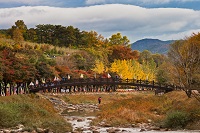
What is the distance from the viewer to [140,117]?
121 ft

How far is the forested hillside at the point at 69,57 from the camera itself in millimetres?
54675

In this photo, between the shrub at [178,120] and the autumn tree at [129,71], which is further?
the autumn tree at [129,71]

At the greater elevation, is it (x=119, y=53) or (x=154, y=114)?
(x=119, y=53)

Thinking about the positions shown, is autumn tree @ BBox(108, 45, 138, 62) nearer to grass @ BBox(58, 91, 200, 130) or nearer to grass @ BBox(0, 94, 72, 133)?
grass @ BBox(58, 91, 200, 130)

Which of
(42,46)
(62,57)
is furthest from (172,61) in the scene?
(42,46)

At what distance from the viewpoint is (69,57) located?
105m

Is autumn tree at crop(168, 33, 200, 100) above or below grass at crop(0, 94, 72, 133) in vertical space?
above

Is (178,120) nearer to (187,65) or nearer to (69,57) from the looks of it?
(187,65)

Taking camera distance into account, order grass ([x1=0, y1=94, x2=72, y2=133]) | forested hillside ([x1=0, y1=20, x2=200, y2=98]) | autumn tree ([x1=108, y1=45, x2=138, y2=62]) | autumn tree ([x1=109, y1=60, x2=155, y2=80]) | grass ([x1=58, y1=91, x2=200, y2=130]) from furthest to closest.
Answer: autumn tree ([x1=108, y1=45, x2=138, y2=62])
autumn tree ([x1=109, y1=60, x2=155, y2=80])
forested hillside ([x1=0, y1=20, x2=200, y2=98])
grass ([x1=58, y1=91, x2=200, y2=130])
grass ([x1=0, y1=94, x2=72, y2=133])

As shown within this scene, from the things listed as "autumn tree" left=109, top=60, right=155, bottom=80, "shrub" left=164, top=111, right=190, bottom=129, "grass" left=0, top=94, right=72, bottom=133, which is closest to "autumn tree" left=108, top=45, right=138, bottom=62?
"autumn tree" left=109, top=60, right=155, bottom=80

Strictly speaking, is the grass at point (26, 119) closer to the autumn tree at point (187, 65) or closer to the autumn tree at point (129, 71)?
the autumn tree at point (187, 65)

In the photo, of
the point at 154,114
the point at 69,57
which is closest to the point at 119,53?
the point at 69,57

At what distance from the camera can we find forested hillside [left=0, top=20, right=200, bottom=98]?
54675mm

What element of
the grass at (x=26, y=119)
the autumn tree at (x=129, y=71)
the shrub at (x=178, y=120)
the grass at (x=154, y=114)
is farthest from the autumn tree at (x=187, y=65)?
the autumn tree at (x=129, y=71)
